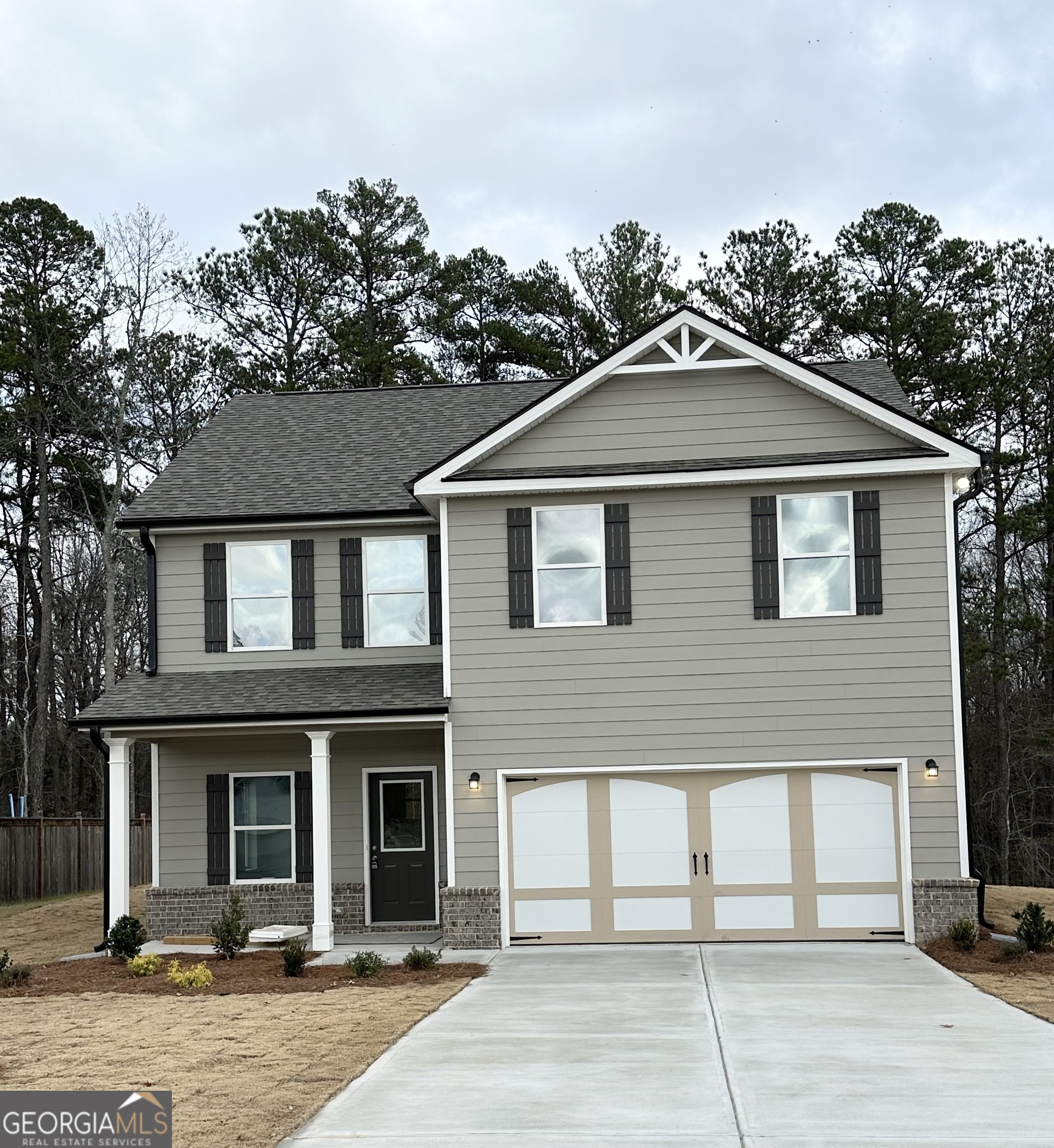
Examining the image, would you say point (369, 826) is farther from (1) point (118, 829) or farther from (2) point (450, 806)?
(1) point (118, 829)

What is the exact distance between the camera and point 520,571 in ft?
54.1

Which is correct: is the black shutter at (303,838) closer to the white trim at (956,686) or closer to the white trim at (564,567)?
the white trim at (564,567)

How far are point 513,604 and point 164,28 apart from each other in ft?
35.6

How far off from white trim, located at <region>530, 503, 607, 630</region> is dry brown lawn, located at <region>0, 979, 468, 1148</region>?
456 cm

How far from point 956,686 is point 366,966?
7.37m

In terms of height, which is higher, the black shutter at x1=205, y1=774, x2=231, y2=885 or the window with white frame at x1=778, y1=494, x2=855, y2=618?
the window with white frame at x1=778, y1=494, x2=855, y2=618

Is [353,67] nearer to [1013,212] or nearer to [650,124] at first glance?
[650,124]

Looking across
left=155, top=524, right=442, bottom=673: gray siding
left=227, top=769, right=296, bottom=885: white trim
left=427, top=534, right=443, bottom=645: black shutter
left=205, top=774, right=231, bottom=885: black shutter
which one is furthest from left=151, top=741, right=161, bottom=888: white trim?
left=427, top=534, right=443, bottom=645: black shutter

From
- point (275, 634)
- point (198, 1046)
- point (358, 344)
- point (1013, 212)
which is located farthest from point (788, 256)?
point (198, 1046)

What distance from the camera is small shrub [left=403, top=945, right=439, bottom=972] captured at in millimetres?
14328

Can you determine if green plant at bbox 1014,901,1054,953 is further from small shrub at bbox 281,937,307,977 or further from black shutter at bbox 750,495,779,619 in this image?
small shrub at bbox 281,937,307,977

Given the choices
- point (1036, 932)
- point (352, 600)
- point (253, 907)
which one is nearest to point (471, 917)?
point (253, 907)

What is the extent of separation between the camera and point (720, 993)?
1229 centimetres

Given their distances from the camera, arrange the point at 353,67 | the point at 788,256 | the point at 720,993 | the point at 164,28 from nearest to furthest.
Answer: the point at 720,993 < the point at 164,28 < the point at 353,67 < the point at 788,256
